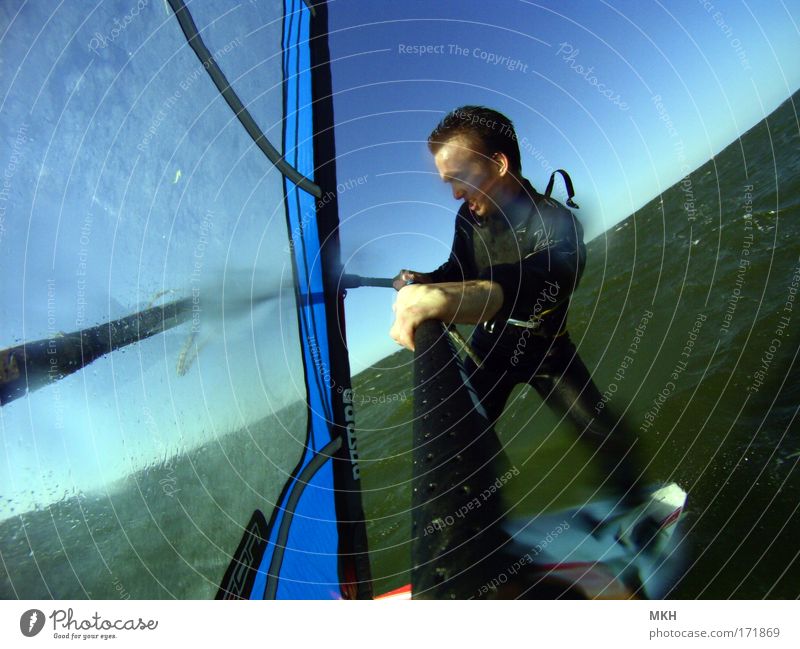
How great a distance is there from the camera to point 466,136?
3.01 ft

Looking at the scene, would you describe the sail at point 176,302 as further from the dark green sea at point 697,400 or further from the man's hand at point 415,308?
the man's hand at point 415,308

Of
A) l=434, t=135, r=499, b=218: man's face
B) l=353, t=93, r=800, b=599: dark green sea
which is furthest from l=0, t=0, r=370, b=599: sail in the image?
l=434, t=135, r=499, b=218: man's face

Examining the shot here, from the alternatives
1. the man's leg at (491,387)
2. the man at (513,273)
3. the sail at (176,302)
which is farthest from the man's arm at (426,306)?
the sail at (176,302)

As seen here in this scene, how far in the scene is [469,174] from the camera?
924 mm

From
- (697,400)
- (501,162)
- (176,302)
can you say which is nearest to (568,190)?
(501,162)

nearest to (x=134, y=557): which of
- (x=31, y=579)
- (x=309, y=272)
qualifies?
(x=31, y=579)

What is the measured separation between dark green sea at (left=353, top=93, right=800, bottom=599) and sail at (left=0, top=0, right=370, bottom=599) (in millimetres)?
135

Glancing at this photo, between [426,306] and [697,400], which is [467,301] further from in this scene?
[697,400]

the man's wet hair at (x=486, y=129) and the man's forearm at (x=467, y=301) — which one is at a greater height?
the man's wet hair at (x=486, y=129)

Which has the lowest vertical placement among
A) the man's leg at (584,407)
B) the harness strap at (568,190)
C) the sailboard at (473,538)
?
the sailboard at (473,538)

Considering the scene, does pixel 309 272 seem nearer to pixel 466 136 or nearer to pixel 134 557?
pixel 466 136

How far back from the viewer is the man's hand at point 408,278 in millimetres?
896

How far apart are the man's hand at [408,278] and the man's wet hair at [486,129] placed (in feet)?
0.78

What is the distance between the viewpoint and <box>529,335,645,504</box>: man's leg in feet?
3.02
